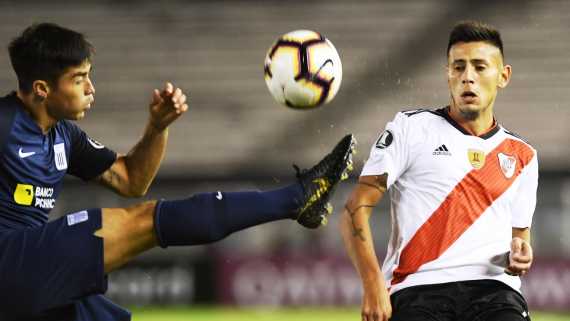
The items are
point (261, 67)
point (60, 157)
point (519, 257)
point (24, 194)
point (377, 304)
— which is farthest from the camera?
point (261, 67)

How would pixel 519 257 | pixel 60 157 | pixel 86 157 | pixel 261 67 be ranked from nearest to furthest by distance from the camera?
pixel 519 257, pixel 60 157, pixel 86 157, pixel 261 67

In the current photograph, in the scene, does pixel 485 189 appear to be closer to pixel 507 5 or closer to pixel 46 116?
pixel 46 116

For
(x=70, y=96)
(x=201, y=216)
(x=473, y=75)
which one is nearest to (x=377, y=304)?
(x=201, y=216)

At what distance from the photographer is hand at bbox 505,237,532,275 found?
4.27 metres

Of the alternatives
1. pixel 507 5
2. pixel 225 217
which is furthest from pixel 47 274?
pixel 507 5

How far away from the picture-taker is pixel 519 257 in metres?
4.27

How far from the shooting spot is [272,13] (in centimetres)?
1533

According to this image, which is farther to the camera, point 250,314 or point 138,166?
point 250,314

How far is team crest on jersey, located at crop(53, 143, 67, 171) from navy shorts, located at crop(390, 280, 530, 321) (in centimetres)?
159

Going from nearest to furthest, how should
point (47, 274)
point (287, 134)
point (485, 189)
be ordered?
point (47, 274) → point (485, 189) → point (287, 134)

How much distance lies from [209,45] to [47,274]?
11.2m

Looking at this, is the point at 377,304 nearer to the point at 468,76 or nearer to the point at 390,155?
the point at 390,155

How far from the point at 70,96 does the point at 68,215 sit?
Result: 0.57 m

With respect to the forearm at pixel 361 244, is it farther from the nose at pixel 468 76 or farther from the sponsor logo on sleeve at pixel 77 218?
the sponsor logo on sleeve at pixel 77 218
